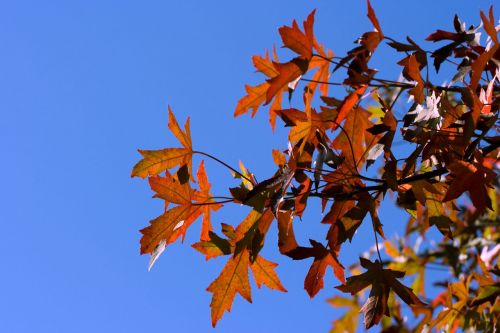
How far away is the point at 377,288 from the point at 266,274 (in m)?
0.23

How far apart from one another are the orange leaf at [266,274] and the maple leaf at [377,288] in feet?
0.47

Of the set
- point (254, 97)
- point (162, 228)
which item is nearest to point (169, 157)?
point (162, 228)

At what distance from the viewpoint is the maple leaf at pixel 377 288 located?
1.24 meters

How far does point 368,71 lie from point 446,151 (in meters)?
0.24

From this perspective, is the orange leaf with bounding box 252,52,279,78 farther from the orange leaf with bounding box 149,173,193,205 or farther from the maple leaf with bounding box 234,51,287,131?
the orange leaf with bounding box 149,173,193,205

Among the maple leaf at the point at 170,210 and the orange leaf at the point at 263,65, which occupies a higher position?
the orange leaf at the point at 263,65

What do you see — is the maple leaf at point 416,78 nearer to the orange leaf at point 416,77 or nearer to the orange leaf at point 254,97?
the orange leaf at point 416,77

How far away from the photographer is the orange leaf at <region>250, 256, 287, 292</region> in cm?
136

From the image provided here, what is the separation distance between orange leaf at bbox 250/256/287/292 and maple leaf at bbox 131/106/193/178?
0.25 m

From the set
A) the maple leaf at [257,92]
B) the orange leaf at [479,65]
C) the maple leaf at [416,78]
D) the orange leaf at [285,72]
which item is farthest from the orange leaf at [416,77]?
the maple leaf at [257,92]

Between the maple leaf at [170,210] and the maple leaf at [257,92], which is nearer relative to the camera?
Answer: the maple leaf at [170,210]

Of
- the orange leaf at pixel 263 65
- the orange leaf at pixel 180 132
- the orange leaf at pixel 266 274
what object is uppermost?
the orange leaf at pixel 263 65

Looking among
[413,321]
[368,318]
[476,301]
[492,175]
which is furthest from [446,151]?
[413,321]

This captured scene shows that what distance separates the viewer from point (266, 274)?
1366 mm
